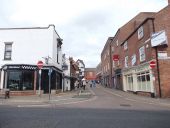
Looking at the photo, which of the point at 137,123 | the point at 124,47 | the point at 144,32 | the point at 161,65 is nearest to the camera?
the point at 137,123

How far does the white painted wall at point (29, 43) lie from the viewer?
83.6 feet

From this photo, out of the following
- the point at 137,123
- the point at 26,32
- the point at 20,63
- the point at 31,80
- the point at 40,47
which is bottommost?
the point at 137,123

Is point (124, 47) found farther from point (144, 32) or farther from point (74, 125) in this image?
Answer: point (74, 125)

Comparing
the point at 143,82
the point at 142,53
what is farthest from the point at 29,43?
the point at 143,82

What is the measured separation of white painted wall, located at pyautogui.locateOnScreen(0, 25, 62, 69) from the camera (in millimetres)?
25469

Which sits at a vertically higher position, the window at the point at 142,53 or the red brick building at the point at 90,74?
the red brick building at the point at 90,74

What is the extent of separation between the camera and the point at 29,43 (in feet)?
84.8

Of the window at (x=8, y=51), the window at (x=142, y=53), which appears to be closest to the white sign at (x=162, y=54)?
the window at (x=142, y=53)

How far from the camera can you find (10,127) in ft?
24.4

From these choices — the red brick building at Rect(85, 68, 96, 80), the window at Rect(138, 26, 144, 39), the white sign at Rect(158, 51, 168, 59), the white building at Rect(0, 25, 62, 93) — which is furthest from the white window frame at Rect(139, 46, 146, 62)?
the red brick building at Rect(85, 68, 96, 80)

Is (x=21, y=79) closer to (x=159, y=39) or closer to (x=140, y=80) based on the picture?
(x=140, y=80)

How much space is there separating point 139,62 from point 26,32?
48.1 feet

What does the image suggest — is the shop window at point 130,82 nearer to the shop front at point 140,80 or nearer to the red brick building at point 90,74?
the shop front at point 140,80

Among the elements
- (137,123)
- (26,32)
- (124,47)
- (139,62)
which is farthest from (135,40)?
(137,123)
